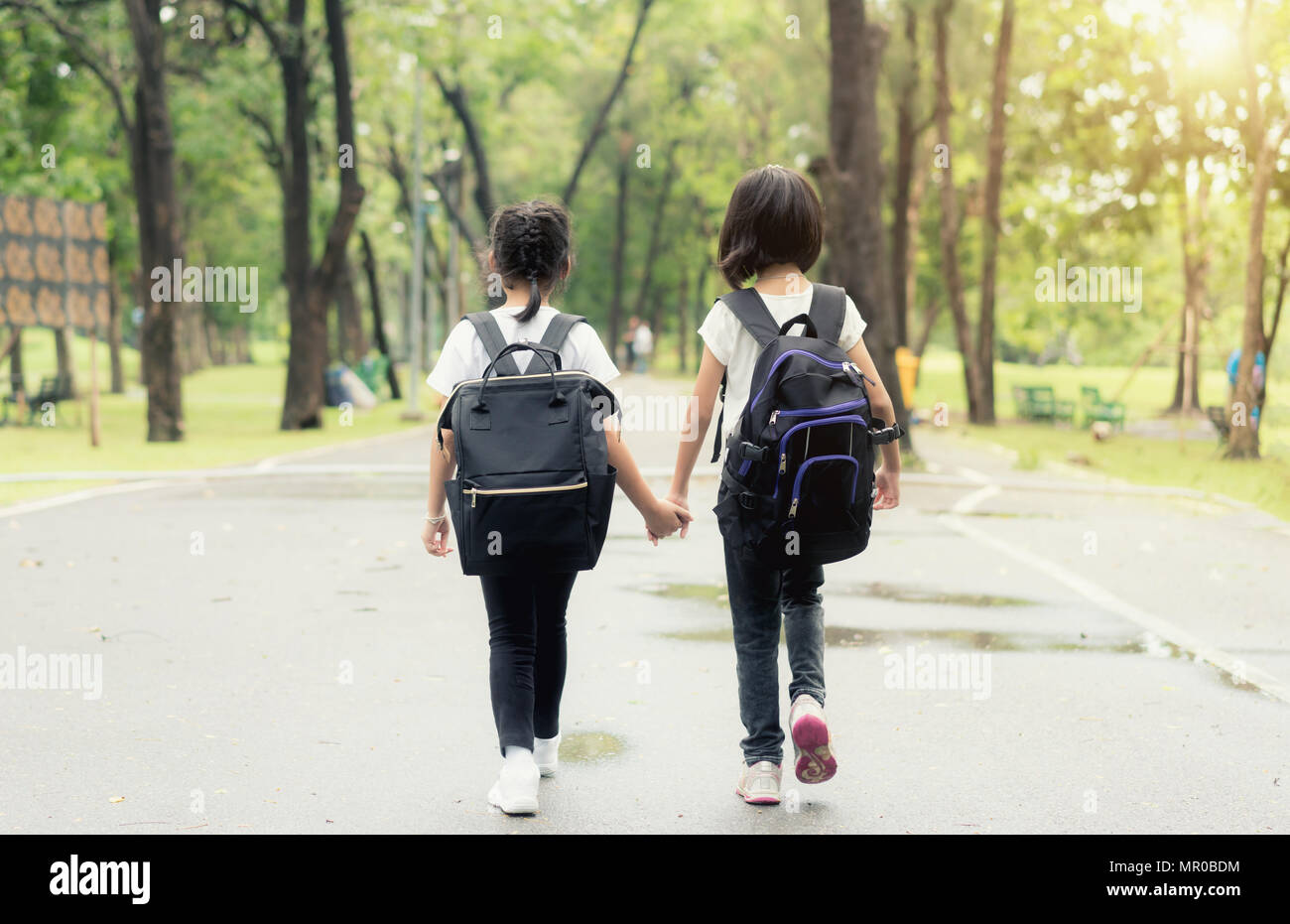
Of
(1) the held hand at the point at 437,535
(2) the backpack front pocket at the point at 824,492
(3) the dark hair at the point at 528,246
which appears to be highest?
(3) the dark hair at the point at 528,246

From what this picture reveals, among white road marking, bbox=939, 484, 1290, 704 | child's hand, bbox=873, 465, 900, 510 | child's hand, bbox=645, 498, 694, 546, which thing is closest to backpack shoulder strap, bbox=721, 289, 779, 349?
child's hand, bbox=645, 498, 694, 546

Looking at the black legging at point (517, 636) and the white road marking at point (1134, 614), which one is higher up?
the black legging at point (517, 636)

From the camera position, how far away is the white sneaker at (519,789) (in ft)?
15.1

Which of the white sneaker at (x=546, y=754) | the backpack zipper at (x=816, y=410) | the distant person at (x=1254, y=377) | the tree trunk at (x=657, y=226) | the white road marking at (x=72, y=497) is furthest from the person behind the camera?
the tree trunk at (x=657, y=226)

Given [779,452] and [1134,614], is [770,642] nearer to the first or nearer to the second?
[779,452]

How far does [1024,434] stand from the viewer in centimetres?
2845

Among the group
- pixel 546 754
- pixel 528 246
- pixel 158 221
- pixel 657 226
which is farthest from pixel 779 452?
pixel 657 226

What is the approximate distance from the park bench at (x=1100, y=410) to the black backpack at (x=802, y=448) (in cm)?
2578

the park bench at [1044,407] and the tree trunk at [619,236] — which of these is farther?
the tree trunk at [619,236]

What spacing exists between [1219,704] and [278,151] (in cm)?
2979

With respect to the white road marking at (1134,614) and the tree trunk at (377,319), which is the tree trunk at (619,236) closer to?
the tree trunk at (377,319)

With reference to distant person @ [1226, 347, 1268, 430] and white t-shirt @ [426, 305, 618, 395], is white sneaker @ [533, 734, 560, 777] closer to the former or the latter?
white t-shirt @ [426, 305, 618, 395]

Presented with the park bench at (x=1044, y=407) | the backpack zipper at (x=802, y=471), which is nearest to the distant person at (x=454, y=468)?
the backpack zipper at (x=802, y=471)
